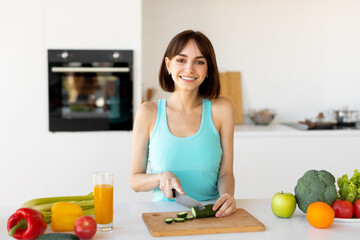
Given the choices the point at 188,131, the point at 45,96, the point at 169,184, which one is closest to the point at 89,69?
the point at 45,96

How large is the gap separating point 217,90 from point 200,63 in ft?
0.65

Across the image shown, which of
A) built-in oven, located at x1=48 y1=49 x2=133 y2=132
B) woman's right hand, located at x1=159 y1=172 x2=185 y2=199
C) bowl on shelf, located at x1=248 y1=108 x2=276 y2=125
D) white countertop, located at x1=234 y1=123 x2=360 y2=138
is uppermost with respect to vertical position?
built-in oven, located at x1=48 y1=49 x2=133 y2=132

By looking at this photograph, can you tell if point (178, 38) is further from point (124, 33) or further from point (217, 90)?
point (124, 33)

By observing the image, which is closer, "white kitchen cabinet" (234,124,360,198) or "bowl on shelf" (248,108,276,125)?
"white kitchen cabinet" (234,124,360,198)

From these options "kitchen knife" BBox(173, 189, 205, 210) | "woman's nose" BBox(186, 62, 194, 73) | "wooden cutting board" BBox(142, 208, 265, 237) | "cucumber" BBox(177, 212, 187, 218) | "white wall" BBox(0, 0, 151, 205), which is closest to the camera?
"wooden cutting board" BBox(142, 208, 265, 237)

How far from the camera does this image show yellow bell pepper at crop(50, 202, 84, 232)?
4.80ft

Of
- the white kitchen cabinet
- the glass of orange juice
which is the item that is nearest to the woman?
the glass of orange juice

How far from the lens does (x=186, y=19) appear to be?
13.0ft

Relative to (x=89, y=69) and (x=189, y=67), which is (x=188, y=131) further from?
(x=89, y=69)

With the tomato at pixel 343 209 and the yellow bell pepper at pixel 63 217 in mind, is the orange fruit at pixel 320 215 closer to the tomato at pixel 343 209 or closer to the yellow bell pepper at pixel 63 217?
the tomato at pixel 343 209

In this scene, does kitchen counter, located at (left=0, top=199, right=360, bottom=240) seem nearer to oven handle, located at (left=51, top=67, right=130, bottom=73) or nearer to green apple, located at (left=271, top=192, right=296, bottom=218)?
green apple, located at (left=271, top=192, right=296, bottom=218)

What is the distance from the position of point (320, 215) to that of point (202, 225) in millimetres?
380

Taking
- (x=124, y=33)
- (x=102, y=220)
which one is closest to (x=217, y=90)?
(x=102, y=220)

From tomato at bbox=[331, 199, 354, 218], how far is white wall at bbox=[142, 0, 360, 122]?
8.34 ft
